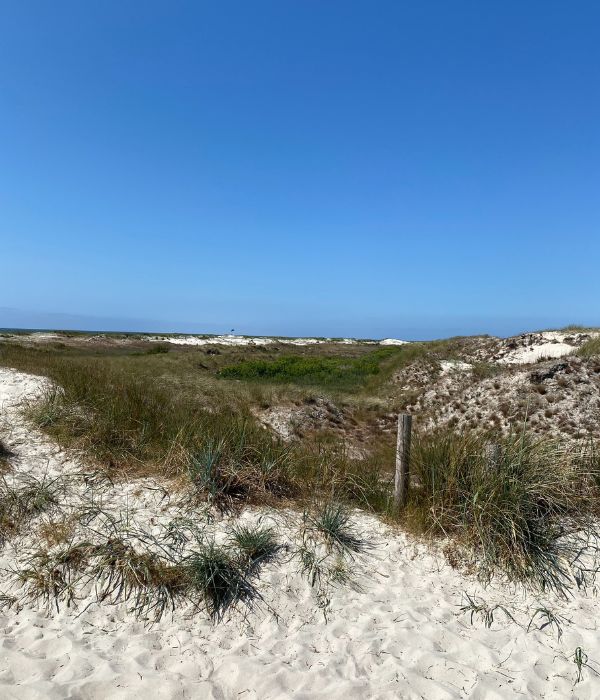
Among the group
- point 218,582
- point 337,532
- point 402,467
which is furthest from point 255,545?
point 402,467

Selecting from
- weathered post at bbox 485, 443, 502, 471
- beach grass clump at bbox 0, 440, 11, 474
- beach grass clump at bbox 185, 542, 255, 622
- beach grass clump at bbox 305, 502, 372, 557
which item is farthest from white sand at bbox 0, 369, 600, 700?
beach grass clump at bbox 0, 440, 11, 474

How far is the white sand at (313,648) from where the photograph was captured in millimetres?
3705

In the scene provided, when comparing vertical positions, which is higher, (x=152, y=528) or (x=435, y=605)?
(x=152, y=528)

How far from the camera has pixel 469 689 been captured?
148 inches

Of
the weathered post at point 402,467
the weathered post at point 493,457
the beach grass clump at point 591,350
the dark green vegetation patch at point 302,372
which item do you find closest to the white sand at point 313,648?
the weathered post at point 402,467

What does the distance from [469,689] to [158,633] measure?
3.05 metres

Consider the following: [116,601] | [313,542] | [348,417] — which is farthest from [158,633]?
[348,417]

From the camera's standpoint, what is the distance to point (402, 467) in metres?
6.88

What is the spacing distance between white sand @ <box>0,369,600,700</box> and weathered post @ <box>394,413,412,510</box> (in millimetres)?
1549

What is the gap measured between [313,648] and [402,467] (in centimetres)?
327

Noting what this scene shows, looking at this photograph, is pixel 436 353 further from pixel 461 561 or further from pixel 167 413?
pixel 461 561

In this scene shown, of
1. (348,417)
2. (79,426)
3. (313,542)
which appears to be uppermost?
(79,426)

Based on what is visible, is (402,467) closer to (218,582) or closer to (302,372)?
(218,582)

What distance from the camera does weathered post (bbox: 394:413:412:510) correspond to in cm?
689
